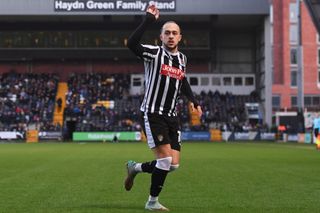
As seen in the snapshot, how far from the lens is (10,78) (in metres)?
59.8

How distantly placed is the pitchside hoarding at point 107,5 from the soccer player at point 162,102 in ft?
156

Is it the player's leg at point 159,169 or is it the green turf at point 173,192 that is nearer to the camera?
the player's leg at point 159,169

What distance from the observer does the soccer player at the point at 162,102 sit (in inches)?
299

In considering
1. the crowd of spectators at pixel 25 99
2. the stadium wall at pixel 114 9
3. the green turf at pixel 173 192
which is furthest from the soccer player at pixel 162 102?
the stadium wall at pixel 114 9

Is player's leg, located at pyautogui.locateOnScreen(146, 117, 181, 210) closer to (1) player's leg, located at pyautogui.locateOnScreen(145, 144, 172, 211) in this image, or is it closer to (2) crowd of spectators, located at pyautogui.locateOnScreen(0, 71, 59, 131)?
(1) player's leg, located at pyautogui.locateOnScreen(145, 144, 172, 211)

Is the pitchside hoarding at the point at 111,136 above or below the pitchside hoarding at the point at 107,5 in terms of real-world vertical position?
below

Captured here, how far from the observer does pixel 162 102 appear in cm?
768

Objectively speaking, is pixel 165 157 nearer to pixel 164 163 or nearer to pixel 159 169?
pixel 164 163

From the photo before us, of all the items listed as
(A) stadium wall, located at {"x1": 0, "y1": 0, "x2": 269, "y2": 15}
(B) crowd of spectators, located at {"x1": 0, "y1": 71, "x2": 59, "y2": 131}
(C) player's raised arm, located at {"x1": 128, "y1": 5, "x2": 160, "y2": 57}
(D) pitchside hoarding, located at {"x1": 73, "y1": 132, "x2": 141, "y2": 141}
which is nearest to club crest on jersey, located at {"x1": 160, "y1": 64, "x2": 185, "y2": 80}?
(C) player's raised arm, located at {"x1": 128, "y1": 5, "x2": 160, "y2": 57}

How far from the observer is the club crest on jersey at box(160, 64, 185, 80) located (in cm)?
764

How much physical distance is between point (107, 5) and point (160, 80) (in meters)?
48.4

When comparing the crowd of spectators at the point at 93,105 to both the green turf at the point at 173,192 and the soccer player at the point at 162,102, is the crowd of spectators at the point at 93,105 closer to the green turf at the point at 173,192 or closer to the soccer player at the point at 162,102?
the green turf at the point at 173,192

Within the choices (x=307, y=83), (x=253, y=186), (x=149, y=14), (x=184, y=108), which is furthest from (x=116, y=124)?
(x=149, y=14)

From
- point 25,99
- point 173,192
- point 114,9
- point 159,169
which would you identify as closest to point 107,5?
point 114,9
